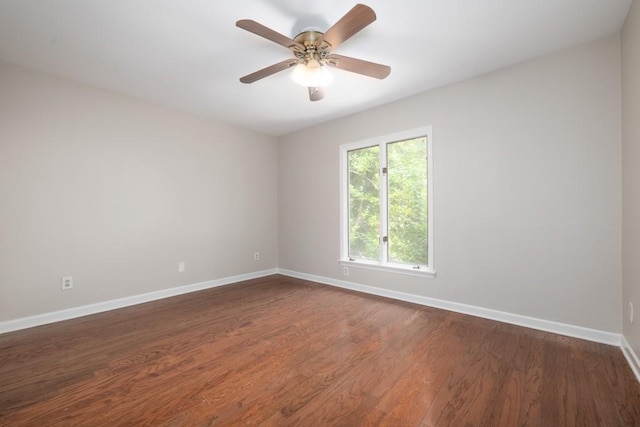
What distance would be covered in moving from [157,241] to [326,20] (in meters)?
3.13

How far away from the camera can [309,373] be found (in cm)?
185

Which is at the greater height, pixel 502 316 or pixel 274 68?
pixel 274 68

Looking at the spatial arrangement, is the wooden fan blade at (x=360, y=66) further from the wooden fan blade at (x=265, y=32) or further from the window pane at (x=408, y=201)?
the window pane at (x=408, y=201)

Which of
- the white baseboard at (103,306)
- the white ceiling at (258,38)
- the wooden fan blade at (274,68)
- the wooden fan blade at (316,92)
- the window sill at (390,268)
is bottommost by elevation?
the white baseboard at (103,306)

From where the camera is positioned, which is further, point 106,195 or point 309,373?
point 106,195

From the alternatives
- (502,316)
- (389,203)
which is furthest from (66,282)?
(502,316)

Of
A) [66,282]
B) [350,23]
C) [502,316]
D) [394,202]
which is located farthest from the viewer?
[394,202]

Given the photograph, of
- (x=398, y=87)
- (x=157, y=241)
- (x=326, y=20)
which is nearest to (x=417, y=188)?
(x=398, y=87)

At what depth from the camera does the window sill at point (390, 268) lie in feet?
10.3

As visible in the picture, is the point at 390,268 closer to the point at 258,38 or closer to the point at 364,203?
the point at 364,203

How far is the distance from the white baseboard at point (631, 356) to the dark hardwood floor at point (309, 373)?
2.5 inches

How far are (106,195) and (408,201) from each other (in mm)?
3493

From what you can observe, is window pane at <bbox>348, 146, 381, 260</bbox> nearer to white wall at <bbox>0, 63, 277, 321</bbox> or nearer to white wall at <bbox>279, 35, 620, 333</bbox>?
white wall at <bbox>279, 35, 620, 333</bbox>

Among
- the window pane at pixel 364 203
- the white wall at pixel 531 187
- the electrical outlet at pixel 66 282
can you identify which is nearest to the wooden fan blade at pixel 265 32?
the white wall at pixel 531 187
